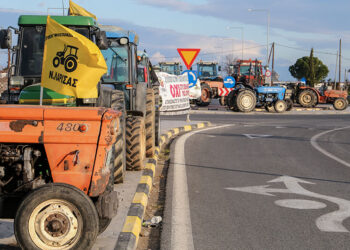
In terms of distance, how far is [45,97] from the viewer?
7.48 metres

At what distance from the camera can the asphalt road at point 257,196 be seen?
6434 millimetres

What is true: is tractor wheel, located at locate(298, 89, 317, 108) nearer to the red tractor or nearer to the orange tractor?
the red tractor

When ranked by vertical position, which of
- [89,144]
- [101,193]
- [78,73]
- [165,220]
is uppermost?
[78,73]

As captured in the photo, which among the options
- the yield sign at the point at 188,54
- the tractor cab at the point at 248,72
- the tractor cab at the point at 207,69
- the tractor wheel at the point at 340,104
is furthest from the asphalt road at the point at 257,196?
the tractor cab at the point at 207,69

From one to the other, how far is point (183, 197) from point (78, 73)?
10.7 ft

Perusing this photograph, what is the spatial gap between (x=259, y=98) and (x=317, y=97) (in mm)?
6357

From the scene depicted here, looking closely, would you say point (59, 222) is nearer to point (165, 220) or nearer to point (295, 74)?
point (165, 220)

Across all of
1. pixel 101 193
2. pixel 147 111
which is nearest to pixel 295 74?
pixel 147 111

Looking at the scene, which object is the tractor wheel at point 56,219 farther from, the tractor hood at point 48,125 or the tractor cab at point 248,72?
the tractor cab at point 248,72

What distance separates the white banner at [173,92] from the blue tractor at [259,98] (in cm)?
961

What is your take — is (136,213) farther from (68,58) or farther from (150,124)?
(150,124)

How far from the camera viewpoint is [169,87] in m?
23.0

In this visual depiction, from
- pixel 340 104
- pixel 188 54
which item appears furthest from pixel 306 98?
pixel 188 54

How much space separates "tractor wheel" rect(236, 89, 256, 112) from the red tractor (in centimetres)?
709
